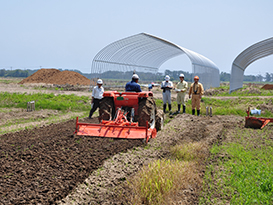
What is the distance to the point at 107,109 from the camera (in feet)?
28.4

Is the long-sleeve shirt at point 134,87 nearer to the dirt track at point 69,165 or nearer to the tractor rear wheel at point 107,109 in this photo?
the tractor rear wheel at point 107,109

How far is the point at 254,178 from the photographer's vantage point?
5.41 m

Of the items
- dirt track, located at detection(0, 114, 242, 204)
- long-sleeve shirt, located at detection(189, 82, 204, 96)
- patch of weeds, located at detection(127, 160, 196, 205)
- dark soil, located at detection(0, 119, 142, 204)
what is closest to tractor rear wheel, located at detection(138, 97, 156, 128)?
dirt track, located at detection(0, 114, 242, 204)

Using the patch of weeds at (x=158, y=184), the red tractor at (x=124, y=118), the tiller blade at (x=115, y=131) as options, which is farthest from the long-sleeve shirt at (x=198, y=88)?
the patch of weeds at (x=158, y=184)

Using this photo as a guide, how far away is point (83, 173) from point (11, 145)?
272 centimetres

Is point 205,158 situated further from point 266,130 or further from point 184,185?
point 266,130

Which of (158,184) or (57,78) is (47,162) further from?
(57,78)

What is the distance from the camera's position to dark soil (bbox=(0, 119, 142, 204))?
4.50 meters

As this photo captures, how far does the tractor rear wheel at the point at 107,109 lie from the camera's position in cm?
858

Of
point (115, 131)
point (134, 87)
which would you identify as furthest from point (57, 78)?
point (115, 131)

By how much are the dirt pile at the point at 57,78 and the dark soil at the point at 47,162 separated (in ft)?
114

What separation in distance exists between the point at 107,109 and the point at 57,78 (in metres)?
38.7

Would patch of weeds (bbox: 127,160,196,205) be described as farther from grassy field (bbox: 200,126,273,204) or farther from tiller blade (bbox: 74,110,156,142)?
tiller blade (bbox: 74,110,156,142)

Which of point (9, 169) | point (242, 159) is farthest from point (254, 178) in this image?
point (9, 169)
